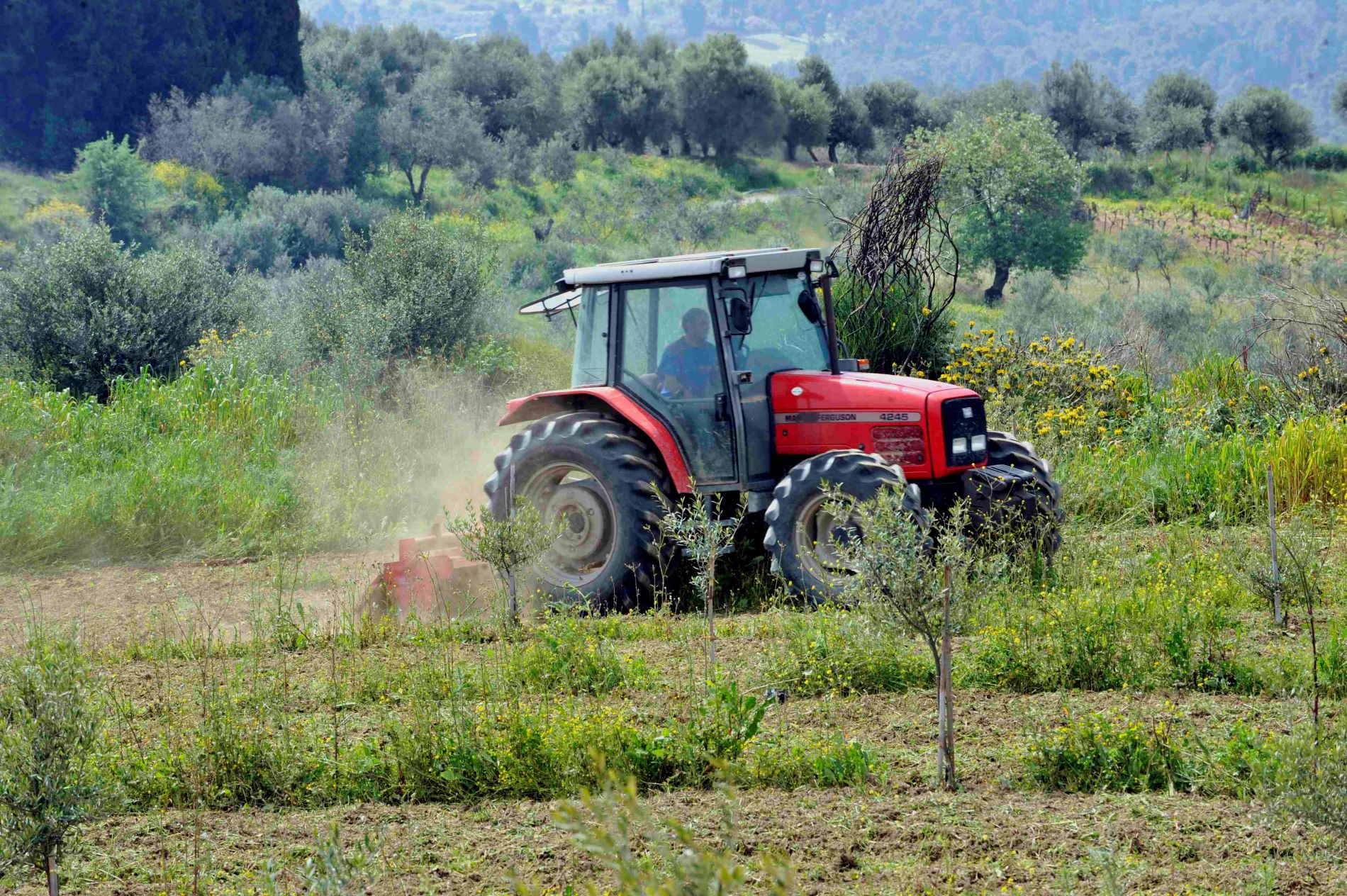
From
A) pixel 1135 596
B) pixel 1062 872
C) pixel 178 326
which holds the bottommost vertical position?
pixel 1062 872

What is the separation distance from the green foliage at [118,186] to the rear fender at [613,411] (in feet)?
79.7

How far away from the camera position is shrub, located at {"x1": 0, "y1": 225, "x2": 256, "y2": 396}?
553 inches

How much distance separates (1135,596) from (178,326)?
12473 mm

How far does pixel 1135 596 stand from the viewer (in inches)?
243

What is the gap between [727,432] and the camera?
7.50 m

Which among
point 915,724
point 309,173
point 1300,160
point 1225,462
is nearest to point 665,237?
point 309,173

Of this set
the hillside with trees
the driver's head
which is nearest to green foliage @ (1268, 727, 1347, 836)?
the hillside with trees

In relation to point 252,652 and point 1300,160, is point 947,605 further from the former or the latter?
point 1300,160

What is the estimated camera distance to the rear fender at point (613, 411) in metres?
7.55

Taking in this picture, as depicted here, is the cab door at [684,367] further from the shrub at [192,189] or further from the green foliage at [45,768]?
the shrub at [192,189]

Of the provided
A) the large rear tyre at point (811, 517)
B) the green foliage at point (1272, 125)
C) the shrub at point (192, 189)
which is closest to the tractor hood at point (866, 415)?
the large rear tyre at point (811, 517)

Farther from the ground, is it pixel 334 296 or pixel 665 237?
pixel 665 237

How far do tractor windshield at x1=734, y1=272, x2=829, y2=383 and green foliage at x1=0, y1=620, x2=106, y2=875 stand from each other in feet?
15.6

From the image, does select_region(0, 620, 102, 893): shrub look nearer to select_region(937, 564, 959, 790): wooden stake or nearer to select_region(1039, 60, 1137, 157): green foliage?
select_region(937, 564, 959, 790): wooden stake
